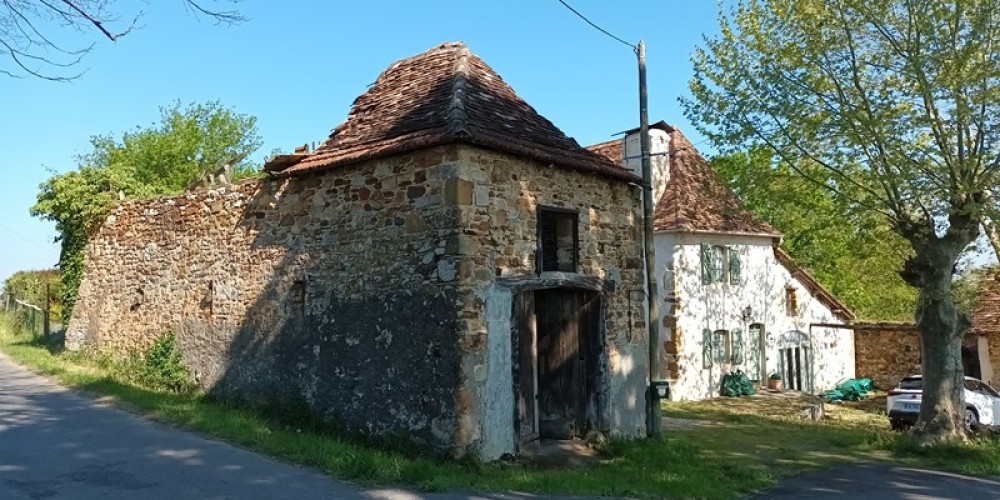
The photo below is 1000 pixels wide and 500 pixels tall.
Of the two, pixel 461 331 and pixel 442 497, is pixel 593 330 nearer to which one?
pixel 461 331

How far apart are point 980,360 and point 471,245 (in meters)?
18.2

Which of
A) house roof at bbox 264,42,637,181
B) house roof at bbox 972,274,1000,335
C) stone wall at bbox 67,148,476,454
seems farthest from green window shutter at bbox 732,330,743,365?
stone wall at bbox 67,148,476,454

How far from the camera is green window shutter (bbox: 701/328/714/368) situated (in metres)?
20.6

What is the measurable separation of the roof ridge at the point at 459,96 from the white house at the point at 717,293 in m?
8.78

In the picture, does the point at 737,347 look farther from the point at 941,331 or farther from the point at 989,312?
the point at 941,331

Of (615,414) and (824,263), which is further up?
(824,263)

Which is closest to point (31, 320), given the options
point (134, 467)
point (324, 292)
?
point (324, 292)

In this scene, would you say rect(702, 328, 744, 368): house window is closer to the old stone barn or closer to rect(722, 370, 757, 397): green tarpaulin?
rect(722, 370, 757, 397): green tarpaulin

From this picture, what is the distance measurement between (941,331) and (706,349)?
8751 mm

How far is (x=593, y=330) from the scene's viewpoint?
1055 centimetres

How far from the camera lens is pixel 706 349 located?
2064 centimetres

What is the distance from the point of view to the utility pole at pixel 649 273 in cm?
1135

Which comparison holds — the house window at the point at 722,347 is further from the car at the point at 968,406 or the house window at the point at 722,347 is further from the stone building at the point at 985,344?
the stone building at the point at 985,344

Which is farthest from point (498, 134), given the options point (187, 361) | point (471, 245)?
point (187, 361)
